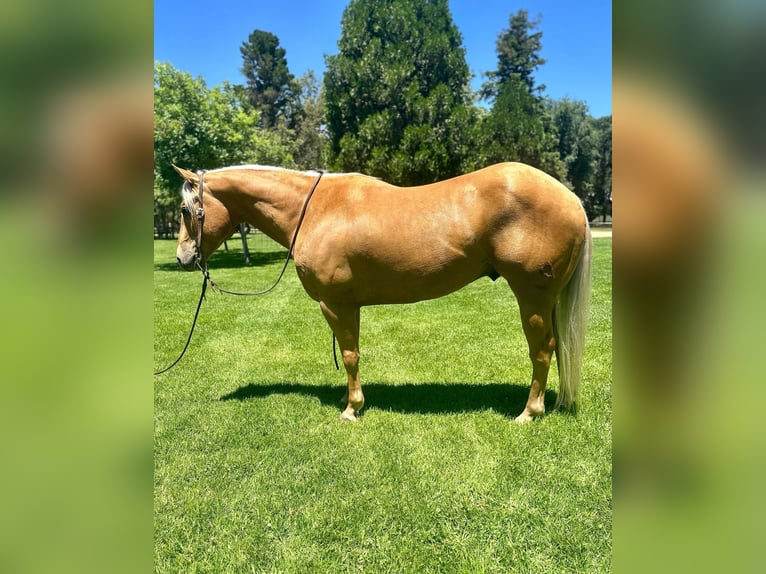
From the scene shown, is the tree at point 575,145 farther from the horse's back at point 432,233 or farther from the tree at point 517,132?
the horse's back at point 432,233

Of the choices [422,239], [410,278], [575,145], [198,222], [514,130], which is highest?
[575,145]

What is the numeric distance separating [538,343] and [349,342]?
163cm

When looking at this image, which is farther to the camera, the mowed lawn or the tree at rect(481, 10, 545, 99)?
the tree at rect(481, 10, 545, 99)

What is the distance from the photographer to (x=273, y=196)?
13.2 feet

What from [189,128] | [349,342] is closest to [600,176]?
[189,128]

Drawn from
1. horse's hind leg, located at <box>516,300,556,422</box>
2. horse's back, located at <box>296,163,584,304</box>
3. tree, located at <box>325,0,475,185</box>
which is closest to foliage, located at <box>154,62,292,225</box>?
tree, located at <box>325,0,475,185</box>

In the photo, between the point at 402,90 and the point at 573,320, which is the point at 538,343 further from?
the point at 402,90

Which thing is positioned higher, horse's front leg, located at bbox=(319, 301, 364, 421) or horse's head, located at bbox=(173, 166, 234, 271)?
horse's head, located at bbox=(173, 166, 234, 271)

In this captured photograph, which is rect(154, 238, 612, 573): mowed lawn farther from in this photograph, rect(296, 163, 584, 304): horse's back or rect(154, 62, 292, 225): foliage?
rect(154, 62, 292, 225): foliage

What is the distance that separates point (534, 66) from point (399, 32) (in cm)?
2610

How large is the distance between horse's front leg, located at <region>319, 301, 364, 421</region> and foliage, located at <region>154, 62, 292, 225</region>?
13.3 m

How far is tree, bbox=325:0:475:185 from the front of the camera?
55.0ft
